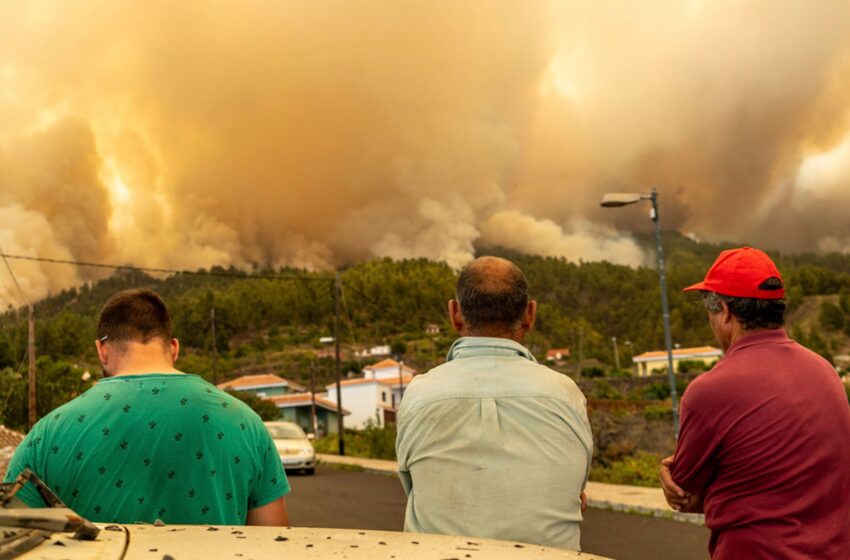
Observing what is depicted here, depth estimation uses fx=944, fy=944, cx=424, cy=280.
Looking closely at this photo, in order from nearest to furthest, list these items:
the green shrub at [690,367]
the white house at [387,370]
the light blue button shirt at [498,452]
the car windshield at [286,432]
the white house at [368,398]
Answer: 1. the light blue button shirt at [498,452]
2. the car windshield at [286,432]
3. the white house at [368,398]
4. the green shrub at [690,367]
5. the white house at [387,370]

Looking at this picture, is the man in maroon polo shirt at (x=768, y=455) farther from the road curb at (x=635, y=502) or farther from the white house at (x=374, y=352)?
the white house at (x=374, y=352)

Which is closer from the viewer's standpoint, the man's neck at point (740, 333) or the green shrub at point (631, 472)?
the man's neck at point (740, 333)

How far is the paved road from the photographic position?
10.7 metres

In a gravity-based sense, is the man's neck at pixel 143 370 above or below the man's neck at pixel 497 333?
below

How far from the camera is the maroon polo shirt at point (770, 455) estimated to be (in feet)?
8.88

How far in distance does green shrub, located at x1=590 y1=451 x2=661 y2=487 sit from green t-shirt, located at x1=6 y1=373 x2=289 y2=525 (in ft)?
60.5

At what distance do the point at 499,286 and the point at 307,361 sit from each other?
13243 cm

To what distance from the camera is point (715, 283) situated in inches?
122

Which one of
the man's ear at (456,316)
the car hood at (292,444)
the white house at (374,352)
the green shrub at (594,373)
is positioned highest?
the white house at (374,352)

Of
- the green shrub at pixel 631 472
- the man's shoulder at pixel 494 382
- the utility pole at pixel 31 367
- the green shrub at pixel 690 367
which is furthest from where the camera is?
the green shrub at pixel 690 367

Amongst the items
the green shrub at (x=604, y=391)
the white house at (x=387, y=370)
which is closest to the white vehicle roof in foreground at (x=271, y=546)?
the green shrub at (x=604, y=391)

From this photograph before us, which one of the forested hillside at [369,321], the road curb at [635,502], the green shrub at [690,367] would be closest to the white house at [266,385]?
the forested hillside at [369,321]

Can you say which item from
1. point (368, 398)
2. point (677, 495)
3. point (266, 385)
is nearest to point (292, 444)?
point (677, 495)

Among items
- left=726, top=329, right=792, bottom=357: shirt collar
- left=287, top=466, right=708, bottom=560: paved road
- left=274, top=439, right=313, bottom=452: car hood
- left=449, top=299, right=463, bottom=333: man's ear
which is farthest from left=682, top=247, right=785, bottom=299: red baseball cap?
left=274, top=439, right=313, bottom=452: car hood
